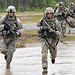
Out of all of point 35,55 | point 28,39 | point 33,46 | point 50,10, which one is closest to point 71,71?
point 50,10

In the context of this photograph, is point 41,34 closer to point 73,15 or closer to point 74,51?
point 74,51

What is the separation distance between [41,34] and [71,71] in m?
1.34

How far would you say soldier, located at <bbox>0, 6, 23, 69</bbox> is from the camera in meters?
9.84

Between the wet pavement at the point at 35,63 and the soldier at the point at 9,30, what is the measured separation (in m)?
0.59

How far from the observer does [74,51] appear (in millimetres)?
13602

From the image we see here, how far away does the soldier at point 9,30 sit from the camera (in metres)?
9.84

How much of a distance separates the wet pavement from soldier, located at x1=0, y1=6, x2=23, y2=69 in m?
0.59

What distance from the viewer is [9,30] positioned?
986 centimetres

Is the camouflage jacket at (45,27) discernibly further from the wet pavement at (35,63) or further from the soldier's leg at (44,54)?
the wet pavement at (35,63)

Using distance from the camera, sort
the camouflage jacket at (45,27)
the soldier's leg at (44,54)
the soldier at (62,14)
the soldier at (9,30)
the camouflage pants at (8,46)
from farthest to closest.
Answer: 1. the soldier at (62,14)
2. the camouflage pants at (8,46)
3. the soldier at (9,30)
4. the camouflage jacket at (45,27)
5. the soldier's leg at (44,54)

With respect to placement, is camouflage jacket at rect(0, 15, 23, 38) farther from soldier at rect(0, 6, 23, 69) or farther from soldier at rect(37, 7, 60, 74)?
soldier at rect(37, 7, 60, 74)

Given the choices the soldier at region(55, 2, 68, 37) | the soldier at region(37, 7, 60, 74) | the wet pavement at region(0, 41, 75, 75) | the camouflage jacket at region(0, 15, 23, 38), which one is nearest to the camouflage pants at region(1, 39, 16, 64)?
the camouflage jacket at region(0, 15, 23, 38)

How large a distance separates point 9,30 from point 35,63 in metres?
1.69

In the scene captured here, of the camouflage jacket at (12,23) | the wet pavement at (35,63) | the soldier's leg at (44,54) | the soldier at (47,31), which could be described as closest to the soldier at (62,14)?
the wet pavement at (35,63)
